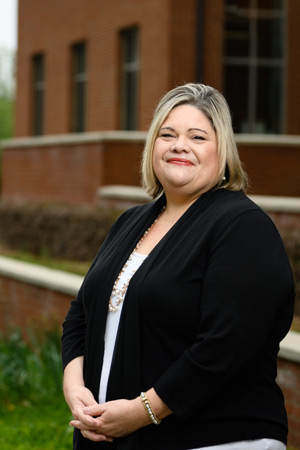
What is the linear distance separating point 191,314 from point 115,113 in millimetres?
11990

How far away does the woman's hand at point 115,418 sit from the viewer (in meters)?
2.78

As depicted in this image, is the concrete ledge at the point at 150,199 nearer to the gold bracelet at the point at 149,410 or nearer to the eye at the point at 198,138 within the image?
the eye at the point at 198,138

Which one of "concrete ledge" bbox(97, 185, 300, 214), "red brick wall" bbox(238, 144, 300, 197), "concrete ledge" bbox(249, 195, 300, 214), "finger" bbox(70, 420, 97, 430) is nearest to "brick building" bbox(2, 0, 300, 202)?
"red brick wall" bbox(238, 144, 300, 197)

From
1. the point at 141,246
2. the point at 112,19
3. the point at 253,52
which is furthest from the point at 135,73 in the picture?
the point at 141,246

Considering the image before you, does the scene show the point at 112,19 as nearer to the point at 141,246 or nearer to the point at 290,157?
the point at 290,157

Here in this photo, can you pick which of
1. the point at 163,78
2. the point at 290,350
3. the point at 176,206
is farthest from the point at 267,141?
the point at 176,206

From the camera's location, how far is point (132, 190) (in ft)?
35.3

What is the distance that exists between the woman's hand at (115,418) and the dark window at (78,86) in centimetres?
1346

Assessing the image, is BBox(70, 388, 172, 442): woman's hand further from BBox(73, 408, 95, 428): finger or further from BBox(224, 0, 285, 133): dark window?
BBox(224, 0, 285, 133): dark window

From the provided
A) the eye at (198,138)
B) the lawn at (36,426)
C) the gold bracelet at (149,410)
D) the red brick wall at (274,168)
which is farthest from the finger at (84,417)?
the red brick wall at (274,168)

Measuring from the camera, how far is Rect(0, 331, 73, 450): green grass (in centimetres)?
577

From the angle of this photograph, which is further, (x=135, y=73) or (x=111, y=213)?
(x=135, y=73)

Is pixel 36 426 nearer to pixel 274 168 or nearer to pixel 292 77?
pixel 274 168

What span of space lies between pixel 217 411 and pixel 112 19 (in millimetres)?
12475
